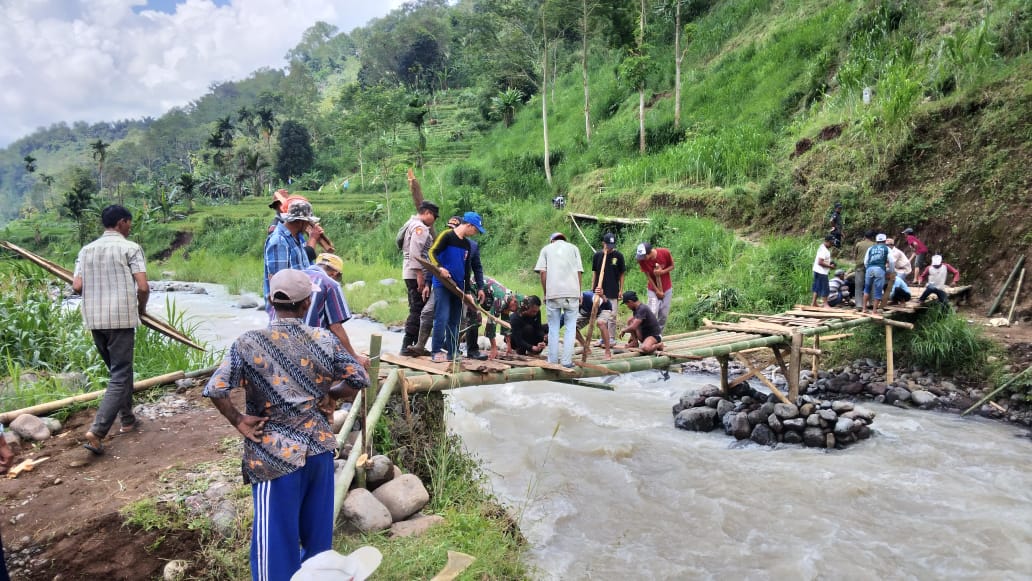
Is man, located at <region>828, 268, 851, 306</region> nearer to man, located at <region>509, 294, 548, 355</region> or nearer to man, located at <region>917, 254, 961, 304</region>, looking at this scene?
man, located at <region>917, 254, 961, 304</region>

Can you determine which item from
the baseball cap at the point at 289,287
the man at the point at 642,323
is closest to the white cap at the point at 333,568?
the baseball cap at the point at 289,287

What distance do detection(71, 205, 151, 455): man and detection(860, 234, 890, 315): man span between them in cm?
810

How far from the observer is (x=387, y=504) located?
12.5ft

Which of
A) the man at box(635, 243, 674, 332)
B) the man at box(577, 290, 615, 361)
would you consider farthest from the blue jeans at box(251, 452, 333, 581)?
the man at box(635, 243, 674, 332)

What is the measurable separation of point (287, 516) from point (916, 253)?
10.3m

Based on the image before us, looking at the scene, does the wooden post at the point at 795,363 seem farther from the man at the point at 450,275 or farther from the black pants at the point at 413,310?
the black pants at the point at 413,310

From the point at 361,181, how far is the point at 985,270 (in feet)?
104

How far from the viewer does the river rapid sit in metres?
4.47

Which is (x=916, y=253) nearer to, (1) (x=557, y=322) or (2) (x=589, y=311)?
(2) (x=589, y=311)

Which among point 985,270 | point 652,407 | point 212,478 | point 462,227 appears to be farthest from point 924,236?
point 212,478

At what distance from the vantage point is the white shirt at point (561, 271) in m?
5.03

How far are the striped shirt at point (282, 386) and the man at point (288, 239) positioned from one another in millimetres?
1398

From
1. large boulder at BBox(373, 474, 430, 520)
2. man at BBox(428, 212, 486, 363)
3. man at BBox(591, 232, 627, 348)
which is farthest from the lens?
man at BBox(591, 232, 627, 348)

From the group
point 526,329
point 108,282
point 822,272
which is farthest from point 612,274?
point 108,282
